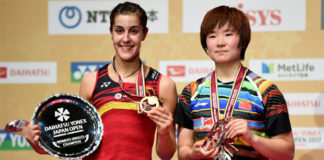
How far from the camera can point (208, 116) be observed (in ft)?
7.06

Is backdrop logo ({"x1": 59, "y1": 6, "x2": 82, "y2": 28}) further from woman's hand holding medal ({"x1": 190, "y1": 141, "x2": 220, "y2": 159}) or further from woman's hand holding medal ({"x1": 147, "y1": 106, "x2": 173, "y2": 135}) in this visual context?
woman's hand holding medal ({"x1": 190, "y1": 141, "x2": 220, "y2": 159})

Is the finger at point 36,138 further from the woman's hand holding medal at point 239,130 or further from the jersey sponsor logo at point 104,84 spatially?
the woman's hand holding medal at point 239,130

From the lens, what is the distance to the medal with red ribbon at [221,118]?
2002 millimetres

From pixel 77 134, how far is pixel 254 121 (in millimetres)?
958

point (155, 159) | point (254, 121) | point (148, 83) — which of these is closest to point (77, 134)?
point (148, 83)

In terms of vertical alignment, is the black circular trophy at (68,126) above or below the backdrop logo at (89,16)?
below

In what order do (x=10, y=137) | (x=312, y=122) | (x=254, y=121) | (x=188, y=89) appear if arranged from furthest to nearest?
(x=10, y=137), (x=312, y=122), (x=188, y=89), (x=254, y=121)

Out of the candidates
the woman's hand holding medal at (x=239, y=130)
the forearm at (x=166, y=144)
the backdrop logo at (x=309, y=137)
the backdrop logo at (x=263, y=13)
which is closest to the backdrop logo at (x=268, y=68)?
the backdrop logo at (x=263, y=13)

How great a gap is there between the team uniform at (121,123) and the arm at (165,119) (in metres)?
0.05

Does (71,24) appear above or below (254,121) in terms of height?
above

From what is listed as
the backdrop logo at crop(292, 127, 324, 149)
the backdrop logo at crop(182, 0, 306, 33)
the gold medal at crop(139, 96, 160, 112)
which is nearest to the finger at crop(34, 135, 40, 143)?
the gold medal at crop(139, 96, 160, 112)

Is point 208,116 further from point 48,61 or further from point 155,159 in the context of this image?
point 48,61

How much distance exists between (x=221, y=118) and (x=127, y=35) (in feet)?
2.48

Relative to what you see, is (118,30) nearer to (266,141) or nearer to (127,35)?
(127,35)
